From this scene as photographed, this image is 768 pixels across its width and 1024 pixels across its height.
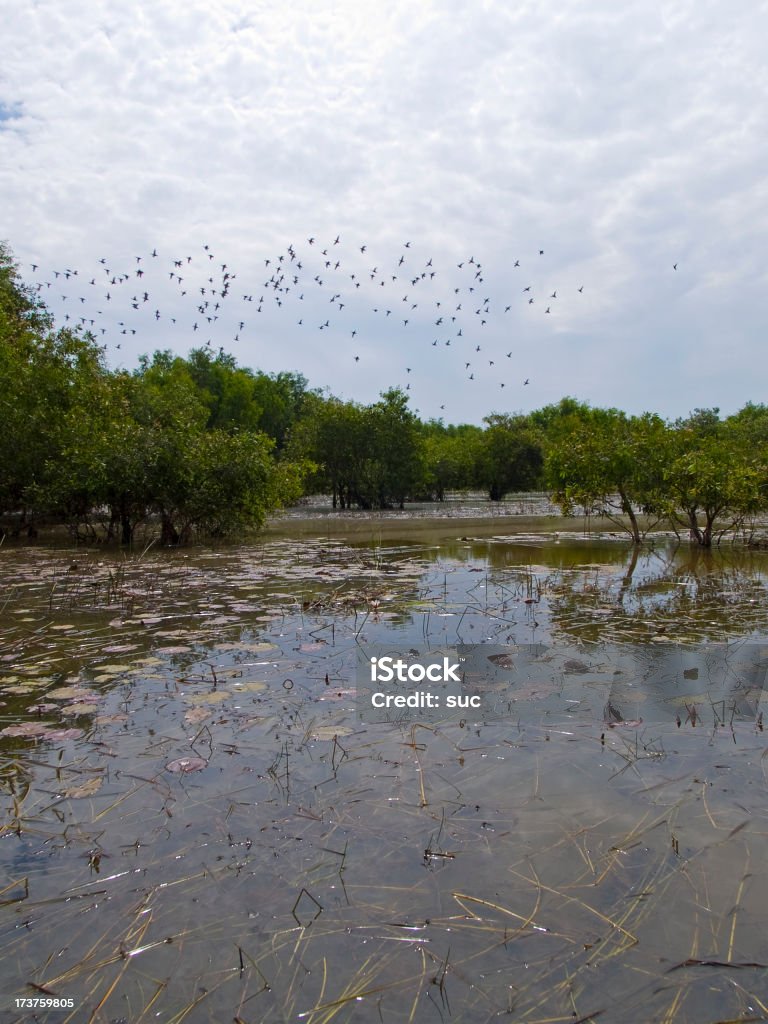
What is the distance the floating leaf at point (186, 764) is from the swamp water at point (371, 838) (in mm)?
29

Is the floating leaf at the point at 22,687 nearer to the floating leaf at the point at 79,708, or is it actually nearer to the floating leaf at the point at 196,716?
the floating leaf at the point at 79,708

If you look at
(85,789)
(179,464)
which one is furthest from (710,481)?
(85,789)

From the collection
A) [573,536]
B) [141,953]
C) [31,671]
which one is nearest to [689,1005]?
[141,953]

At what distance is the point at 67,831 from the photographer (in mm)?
3125

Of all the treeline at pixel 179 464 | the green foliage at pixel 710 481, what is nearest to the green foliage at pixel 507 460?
the treeline at pixel 179 464

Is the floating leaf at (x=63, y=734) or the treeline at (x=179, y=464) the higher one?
the treeline at (x=179, y=464)

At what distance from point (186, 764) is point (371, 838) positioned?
3.99 feet

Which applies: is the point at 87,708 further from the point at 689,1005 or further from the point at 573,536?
the point at 573,536

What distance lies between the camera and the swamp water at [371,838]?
2236 millimetres

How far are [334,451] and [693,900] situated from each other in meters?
33.8

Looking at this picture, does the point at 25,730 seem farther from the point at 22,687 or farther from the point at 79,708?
the point at 22,687

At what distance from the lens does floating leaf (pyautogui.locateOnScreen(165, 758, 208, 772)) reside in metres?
3.70

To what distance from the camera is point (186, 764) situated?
3.74m

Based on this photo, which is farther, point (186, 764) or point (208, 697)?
point (208, 697)
